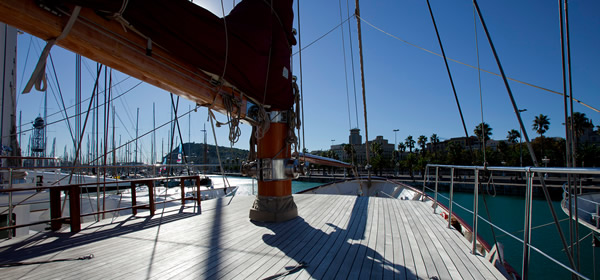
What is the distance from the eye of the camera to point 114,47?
173 cm

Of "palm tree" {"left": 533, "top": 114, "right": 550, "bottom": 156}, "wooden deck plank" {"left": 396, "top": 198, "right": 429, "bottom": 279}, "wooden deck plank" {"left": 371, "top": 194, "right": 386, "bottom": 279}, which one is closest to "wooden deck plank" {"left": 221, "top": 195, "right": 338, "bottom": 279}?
"wooden deck plank" {"left": 371, "top": 194, "right": 386, "bottom": 279}

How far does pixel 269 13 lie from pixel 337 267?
2976mm

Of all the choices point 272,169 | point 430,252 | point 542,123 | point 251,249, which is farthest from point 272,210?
point 542,123

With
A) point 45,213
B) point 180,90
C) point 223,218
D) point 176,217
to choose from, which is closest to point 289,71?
point 180,90

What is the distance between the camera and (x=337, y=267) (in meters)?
2.19

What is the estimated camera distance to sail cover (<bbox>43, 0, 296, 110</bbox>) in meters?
1.74

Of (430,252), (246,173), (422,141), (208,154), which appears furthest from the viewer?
(208,154)

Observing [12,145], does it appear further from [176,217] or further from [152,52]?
[152,52]

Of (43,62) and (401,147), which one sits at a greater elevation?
(43,62)

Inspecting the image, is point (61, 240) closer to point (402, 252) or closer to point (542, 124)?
point (402, 252)

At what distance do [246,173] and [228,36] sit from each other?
219 centimetres

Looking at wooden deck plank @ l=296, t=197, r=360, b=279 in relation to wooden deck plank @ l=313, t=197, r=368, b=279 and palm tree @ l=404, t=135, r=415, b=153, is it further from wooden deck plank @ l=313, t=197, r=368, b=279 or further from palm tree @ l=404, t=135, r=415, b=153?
palm tree @ l=404, t=135, r=415, b=153

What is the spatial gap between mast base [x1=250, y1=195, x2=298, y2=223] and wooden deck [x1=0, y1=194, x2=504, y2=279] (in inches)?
5.7

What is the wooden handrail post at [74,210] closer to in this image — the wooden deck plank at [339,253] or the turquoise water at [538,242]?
the turquoise water at [538,242]
